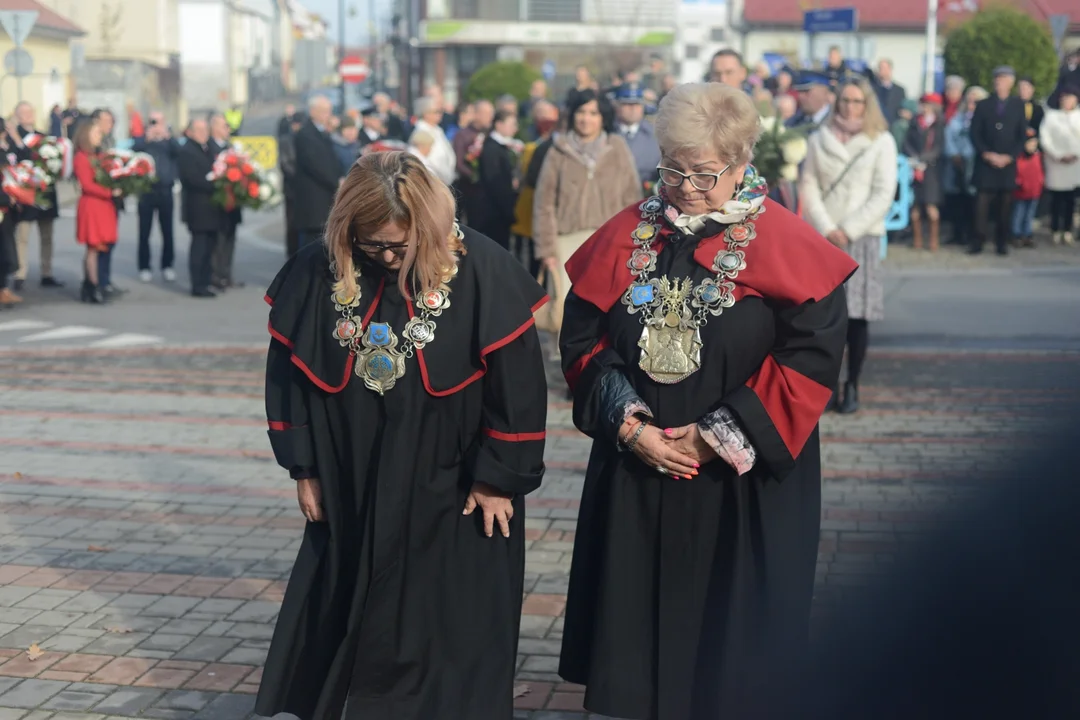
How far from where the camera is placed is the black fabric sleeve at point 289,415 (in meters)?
4.37

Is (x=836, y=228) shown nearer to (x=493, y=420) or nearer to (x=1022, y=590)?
(x=493, y=420)

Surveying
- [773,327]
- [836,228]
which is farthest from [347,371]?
[836,228]

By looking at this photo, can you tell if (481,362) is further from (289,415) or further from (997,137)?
(997,137)

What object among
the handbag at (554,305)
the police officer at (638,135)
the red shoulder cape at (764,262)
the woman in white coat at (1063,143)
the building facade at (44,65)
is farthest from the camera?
the building facade at (44,65)

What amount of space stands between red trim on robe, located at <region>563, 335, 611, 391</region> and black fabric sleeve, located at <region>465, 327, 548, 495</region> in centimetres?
18

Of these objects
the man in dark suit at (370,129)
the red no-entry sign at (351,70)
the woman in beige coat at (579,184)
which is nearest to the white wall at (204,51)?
the red no-entry sign at (351,70)

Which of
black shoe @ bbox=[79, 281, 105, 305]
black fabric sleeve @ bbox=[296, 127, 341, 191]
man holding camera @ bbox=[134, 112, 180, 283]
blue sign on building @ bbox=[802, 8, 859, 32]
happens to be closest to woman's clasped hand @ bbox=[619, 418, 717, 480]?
black fabric sleeve @ bbox=[296, 127, 341, 191]

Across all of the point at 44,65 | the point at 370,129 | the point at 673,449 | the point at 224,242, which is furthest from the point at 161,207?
the point at 44,65

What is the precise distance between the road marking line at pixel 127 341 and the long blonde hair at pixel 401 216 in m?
9.06

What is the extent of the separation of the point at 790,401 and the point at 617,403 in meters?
0.49

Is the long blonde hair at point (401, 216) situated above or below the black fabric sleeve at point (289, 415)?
above

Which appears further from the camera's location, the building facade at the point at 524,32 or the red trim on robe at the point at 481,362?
the building facade at the point at 524,32

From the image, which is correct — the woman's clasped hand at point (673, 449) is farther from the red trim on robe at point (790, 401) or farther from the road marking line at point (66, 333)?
the road marking line at point (66, 333)

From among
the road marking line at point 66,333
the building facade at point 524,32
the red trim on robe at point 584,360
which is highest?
the building facade at point 524,32
